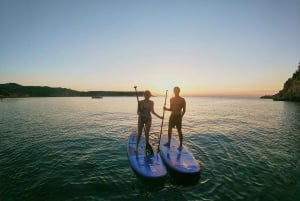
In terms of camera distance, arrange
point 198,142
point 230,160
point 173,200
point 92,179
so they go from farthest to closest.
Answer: point 198,142 < point 230,160 < point 92,179 < point 173,200

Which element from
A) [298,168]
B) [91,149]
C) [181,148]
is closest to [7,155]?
[91,149]

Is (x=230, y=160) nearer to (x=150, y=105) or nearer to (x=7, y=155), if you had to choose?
(x=150, y=105)

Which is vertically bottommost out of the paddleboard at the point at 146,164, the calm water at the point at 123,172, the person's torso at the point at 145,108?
the calm water at the point at 123,172

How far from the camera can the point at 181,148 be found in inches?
484

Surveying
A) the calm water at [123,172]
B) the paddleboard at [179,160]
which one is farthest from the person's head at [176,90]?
the calm water at [123,172]

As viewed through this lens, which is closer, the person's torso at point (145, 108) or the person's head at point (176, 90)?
the person's torso at point (145, 108)

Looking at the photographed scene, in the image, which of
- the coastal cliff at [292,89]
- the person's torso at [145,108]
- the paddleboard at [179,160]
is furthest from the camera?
the coastal cliff at [292,89]

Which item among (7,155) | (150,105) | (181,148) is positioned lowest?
(7,155)

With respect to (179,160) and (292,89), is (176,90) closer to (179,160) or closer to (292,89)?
(179,160)

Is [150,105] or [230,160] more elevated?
[150,105]

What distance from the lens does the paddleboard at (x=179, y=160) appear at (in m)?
9.46

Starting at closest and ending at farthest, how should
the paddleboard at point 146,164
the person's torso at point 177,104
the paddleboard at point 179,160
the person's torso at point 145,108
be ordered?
the paddleboard at point 146,164, the paddleboard at point 179,160, the person's torso at point 145,108, the person's torso at point 177,104

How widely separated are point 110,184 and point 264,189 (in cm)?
690

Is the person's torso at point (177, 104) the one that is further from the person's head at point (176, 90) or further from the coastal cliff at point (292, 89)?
the coastal cliff at point (292, 89)
